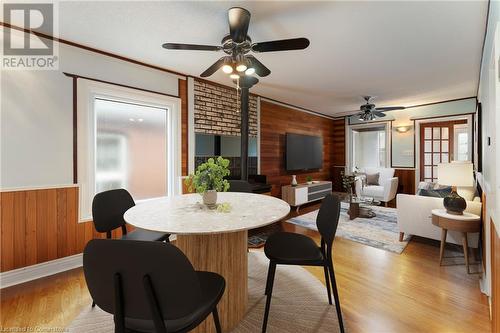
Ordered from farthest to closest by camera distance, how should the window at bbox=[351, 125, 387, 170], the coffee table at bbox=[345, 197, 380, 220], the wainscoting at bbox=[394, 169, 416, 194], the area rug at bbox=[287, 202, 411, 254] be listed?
the window at bbox=[351, 125, 387, 170], the wainscoting at bbox=[394, 169, 416, 194], the coffee table at bbox=[345, 197, 380, 220], the area rug at bbox=[287, 202, 411, 254]

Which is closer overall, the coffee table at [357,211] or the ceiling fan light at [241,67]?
the ceiling fan light at [241,67]

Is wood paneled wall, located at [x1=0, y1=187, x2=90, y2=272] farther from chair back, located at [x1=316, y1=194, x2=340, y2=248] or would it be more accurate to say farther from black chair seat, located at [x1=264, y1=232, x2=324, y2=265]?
chair back, located at [x1=316, y1=194, x2=340, y2=248]

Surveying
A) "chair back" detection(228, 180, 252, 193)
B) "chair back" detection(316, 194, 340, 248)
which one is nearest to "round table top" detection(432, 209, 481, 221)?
"chair back" detection(316, 194, 340, 248)

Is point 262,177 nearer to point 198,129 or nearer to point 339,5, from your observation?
point 198,129

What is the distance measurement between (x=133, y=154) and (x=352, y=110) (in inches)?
213

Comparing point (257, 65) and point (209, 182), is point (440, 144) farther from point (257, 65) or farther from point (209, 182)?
point (209, 182)

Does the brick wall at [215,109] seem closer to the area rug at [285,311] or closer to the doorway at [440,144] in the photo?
the area rug at [285,311]

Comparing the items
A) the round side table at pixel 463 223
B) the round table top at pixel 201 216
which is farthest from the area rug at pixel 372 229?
the round table top at pixel 201 216

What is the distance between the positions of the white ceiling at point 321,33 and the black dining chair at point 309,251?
1.66 metres

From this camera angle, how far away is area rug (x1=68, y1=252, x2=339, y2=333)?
1.60 meters

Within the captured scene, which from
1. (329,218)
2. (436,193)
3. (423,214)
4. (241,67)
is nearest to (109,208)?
(241,67)

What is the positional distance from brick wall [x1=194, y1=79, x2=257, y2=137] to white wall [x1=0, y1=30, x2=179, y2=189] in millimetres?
1325

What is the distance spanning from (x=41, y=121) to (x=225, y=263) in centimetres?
237

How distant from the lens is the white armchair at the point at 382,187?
5371mm
